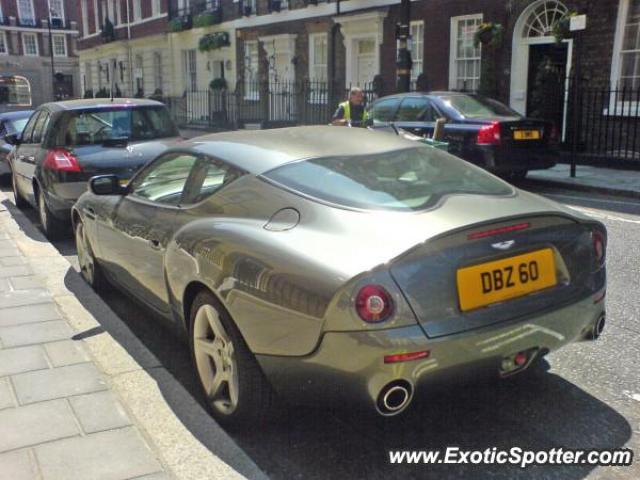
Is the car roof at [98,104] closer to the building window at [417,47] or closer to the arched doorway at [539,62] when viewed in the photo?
the arched doorway at [539,62]

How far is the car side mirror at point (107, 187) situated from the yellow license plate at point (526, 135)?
729cm

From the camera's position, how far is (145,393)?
3.45 metres

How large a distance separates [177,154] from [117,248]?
2.78 feet

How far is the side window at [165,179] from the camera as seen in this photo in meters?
3.95

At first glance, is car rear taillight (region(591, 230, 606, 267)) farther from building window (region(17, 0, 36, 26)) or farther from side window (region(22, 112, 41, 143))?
building window (region(17, 0, 36, 26))

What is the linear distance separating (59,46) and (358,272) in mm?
75137

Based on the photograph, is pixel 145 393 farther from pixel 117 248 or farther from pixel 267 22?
pixel 267 22

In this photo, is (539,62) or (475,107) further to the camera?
(539,62)

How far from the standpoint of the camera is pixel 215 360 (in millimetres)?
3209

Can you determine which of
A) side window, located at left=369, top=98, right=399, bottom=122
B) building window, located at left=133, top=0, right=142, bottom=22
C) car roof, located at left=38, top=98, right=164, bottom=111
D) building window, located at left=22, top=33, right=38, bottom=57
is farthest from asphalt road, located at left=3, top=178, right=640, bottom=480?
building window, located at left=22, top=33, right=38, bottom=57

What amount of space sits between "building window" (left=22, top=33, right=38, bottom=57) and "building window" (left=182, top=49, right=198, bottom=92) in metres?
42.8

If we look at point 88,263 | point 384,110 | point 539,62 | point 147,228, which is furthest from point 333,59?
point 147,228

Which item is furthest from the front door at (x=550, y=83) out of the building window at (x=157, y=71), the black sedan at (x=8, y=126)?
the building window at (x=157, y=71)

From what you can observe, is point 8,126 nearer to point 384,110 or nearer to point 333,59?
point 384,110
